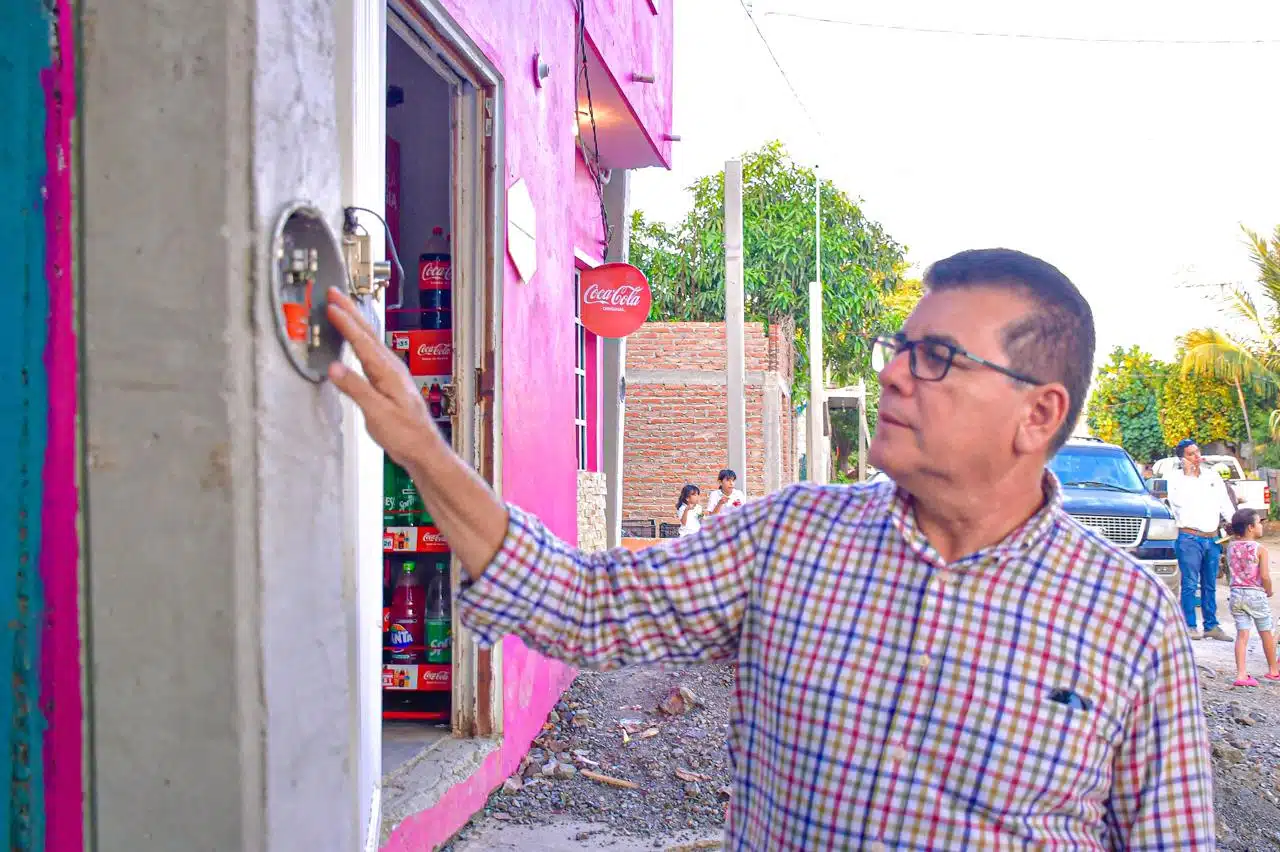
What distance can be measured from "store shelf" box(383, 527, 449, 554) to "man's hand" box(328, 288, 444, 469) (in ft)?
11.8

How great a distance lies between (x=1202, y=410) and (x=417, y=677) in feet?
92.8

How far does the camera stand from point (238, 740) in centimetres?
159

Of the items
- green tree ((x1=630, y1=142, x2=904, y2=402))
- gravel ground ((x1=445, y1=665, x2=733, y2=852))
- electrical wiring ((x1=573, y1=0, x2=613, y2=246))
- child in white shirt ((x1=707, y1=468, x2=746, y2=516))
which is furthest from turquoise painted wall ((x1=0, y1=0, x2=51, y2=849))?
green tree ((x1=630, y1=142, x2=904, y2=402))

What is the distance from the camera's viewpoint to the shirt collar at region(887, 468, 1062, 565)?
174cm

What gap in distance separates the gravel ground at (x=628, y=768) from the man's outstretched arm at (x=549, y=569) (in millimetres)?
2915

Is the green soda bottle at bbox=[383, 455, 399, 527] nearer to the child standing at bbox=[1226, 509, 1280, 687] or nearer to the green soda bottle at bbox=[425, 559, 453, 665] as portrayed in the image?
the green soda bottle at bbox=[425, 559, 453, 665]

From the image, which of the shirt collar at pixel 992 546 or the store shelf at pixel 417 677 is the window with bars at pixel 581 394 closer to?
the store shelf at pixel 417 677

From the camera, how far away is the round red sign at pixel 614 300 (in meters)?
9.02

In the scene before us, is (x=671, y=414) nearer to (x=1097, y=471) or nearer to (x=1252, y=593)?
(x=1097, y=471)

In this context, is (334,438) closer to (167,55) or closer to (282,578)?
(282,578)

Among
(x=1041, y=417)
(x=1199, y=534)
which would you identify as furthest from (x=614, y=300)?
(x=1041, y=417)

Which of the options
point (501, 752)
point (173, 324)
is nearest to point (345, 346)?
point (173, 324)

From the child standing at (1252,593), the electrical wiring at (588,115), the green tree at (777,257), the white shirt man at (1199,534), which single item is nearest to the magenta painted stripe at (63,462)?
the electrical wiring at (588,115)

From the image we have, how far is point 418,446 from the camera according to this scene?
5.17 ft
